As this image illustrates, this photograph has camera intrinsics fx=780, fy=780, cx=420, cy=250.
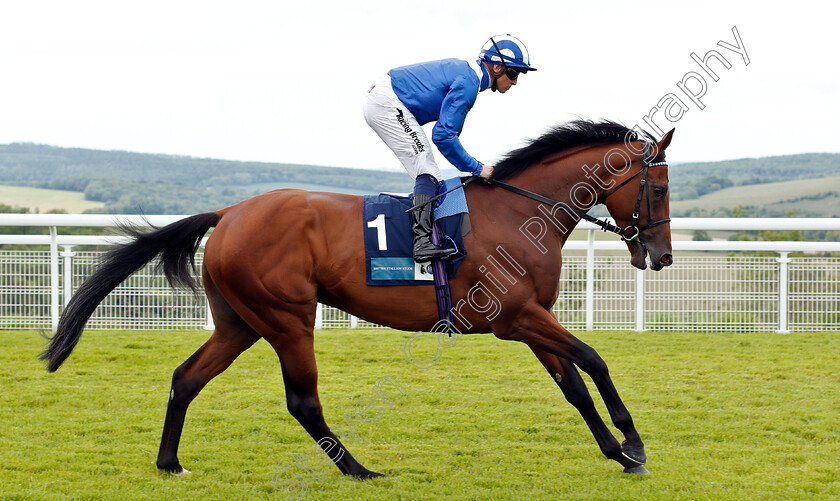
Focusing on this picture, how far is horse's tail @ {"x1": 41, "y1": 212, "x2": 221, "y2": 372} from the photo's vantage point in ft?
13.5

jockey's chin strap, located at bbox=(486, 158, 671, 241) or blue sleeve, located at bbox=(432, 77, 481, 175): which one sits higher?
blue sleeve, located at bbox=(432, 77, 481, 175)

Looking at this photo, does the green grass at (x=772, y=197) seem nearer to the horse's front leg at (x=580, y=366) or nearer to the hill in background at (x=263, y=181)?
the hill in background at (x=263, y=181)

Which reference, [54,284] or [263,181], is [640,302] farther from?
[263,181]

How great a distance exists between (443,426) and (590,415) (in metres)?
1.13

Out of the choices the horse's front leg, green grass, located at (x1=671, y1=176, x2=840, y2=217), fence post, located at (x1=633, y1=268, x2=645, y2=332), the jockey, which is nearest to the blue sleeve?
the jockey

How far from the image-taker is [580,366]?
3799 millimetres

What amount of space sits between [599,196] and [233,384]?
326 centimetres

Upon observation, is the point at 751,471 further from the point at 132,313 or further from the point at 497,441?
the point at 132,313

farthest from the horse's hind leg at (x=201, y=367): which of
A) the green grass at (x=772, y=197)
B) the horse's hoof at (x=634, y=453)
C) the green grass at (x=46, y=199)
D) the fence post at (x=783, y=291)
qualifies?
the green grass at (x=46, y=199)

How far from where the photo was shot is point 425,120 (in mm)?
4055

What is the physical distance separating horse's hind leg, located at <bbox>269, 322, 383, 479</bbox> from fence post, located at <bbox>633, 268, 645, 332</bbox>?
5.24 meters

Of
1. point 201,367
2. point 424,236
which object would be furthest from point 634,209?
point 201,367

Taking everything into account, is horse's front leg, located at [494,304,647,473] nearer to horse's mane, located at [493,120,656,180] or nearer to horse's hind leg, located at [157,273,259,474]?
horse's mane, located at [493,120,656,180]

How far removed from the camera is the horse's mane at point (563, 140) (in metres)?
4.12
